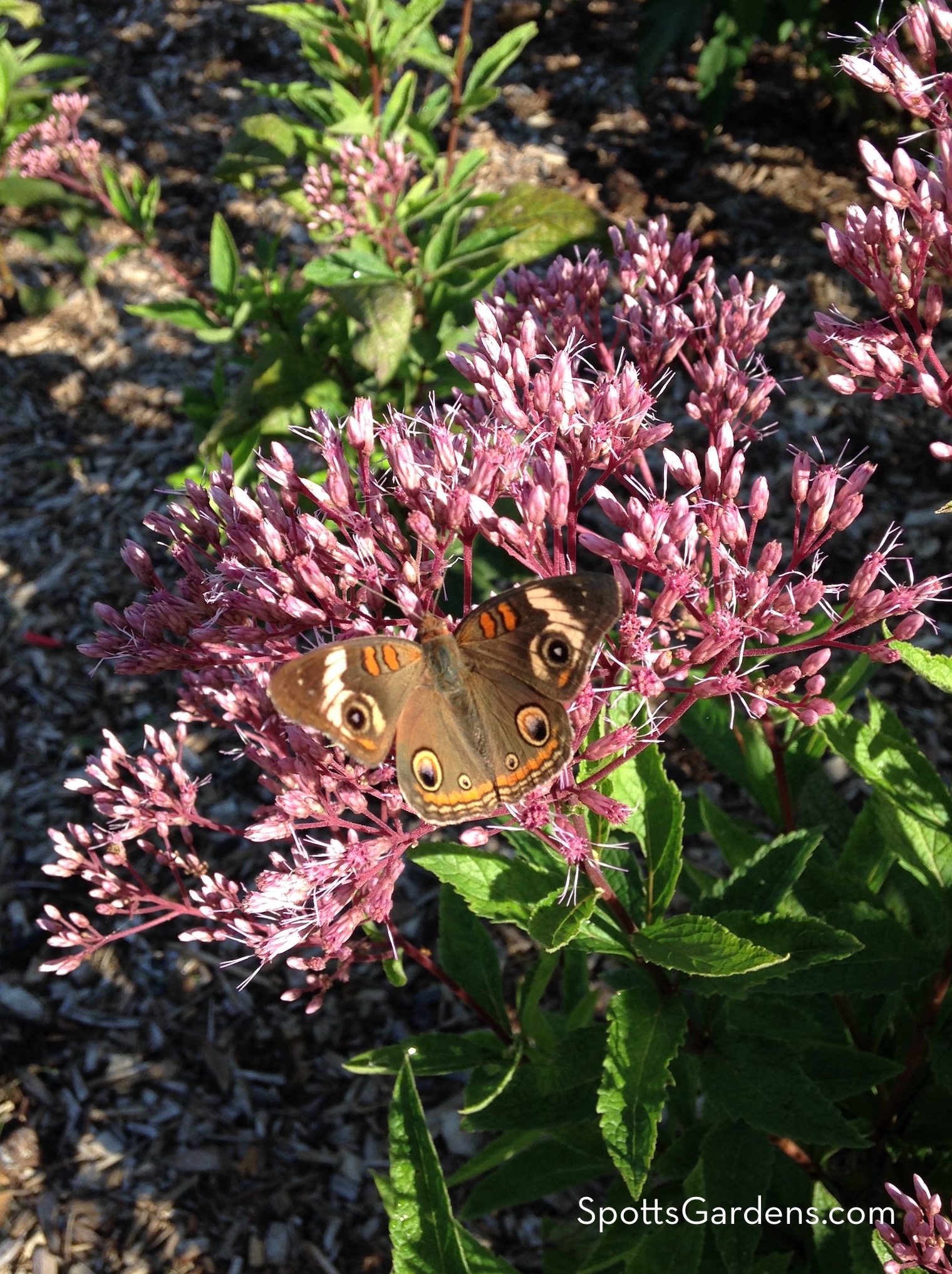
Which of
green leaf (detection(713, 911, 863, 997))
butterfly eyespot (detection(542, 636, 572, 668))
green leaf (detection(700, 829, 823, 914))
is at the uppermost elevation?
butterfly eyespot (detection(542, 636, 572, 668))

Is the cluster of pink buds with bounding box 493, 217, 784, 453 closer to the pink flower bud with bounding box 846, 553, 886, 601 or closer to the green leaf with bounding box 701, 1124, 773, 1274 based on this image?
the pink flower bud with bounding box 846, 553, 886, 601

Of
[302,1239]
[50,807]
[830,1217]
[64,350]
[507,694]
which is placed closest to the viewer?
[507,694]

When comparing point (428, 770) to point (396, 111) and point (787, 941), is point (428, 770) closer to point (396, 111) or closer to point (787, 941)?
point (787, 941)

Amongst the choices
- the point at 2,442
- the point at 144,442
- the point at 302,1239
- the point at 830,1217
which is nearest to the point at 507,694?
the point at 830,1217

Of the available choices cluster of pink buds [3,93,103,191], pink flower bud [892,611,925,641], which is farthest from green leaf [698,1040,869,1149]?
cluster of pink buds [3,93,103,191]

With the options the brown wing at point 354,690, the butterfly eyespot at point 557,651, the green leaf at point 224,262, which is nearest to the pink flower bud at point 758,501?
the butterfly eyespot at point 557,651

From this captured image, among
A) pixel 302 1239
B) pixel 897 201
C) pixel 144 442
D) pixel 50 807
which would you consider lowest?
pixel 302 1239

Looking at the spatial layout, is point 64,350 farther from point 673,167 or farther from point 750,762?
point 750,762
